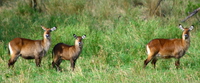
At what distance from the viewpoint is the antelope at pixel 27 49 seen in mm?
9000

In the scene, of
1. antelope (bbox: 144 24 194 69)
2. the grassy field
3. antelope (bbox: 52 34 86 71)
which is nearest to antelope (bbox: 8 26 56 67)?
the grassy field

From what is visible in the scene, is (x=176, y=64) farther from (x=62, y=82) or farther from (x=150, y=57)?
(x=62, y=82)

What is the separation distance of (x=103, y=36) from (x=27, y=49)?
3018mm

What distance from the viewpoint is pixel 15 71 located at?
8320 millimetres

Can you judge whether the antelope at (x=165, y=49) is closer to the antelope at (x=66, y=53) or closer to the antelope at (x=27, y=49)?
the antelope at (x=66, y=53)

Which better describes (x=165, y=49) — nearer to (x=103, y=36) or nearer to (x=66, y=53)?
(x=66, y=53)

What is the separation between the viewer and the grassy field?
7719mm

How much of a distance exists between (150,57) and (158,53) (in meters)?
0.22

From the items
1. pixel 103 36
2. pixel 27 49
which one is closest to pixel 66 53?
pixel 27 49

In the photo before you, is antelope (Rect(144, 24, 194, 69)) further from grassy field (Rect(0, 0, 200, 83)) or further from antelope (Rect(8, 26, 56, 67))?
antelope (Rect(8, 26, 56, 67))

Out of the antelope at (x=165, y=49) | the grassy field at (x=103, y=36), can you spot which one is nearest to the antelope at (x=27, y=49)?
the grassy field at (x=103, y=36)

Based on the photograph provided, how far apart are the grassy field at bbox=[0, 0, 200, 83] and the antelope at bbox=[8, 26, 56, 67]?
8.7 inches

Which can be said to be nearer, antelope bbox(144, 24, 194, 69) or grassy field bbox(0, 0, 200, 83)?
grassy field bbox(0, 0, 200, 83)

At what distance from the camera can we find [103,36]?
11.6 m
